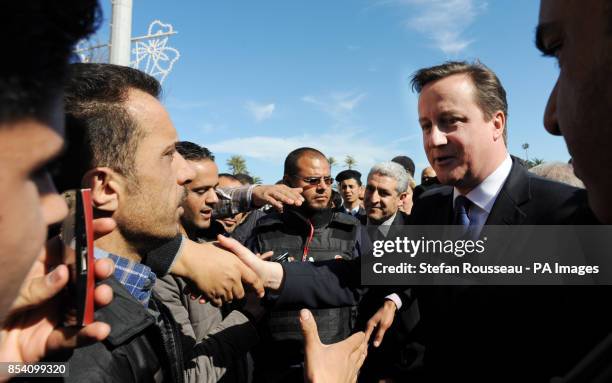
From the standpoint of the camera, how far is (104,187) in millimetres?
1926

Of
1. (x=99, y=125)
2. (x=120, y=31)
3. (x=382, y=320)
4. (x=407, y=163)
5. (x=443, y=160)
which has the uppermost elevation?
(x=120, y=31)

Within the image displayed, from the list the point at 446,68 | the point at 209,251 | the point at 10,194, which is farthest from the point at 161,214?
the point at 446,68

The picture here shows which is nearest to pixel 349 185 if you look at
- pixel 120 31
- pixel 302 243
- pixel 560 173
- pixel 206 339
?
pixel 302 243

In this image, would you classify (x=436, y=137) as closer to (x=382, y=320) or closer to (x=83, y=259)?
(x=382, y=320)

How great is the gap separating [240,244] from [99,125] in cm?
106

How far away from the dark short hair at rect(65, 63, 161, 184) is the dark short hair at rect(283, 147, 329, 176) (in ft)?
10.5

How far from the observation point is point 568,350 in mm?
1881

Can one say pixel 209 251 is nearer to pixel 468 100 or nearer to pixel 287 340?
pixel 287 340

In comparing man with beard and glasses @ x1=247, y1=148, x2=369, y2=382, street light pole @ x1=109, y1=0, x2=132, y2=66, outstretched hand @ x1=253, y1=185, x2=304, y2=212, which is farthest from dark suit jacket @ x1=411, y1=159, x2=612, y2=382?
street light pole @ x1=109, y1=0, x2=132, y2=66

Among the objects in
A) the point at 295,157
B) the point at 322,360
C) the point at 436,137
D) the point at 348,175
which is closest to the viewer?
the point at 322,360

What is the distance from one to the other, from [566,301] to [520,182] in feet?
2.59

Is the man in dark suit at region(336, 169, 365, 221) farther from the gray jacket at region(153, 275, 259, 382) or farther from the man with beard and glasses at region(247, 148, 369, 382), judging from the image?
the gray jacket at region(153, 275, 259, 382)

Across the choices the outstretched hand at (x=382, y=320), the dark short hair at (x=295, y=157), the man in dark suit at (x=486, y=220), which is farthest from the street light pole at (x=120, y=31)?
the outstretched hand at (x=382, y=320)

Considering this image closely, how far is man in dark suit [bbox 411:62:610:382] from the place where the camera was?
195cm
